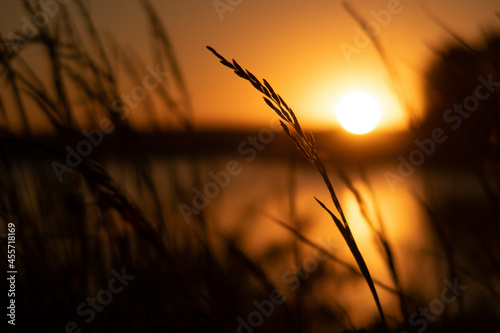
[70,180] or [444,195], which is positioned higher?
[70,180]

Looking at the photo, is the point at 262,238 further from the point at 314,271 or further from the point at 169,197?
the point at 169,197

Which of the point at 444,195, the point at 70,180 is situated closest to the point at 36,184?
the point at 70,180

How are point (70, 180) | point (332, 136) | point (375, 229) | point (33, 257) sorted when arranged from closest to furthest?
point (375, 229) → point (33, 257) → point (70, 180) → point (332, 136)

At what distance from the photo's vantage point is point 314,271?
3.75ft

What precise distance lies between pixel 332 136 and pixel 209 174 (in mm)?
532

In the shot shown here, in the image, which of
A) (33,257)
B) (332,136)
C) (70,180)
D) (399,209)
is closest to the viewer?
(33,257)

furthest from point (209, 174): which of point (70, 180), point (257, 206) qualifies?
point (70, 180)

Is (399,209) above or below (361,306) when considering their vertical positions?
above

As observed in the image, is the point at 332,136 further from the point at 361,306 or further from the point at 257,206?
the point at 361,306

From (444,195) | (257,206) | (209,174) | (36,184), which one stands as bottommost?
(444,195)

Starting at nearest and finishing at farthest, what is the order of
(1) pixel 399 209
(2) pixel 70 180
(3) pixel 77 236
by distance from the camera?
(3) pixel 77 236 < (2) pixel 70 180 < (1) pixel 399 209

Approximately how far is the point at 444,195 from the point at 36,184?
0.85m

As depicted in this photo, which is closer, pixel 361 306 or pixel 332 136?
pixel 361 306

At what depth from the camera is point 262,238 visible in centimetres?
120
